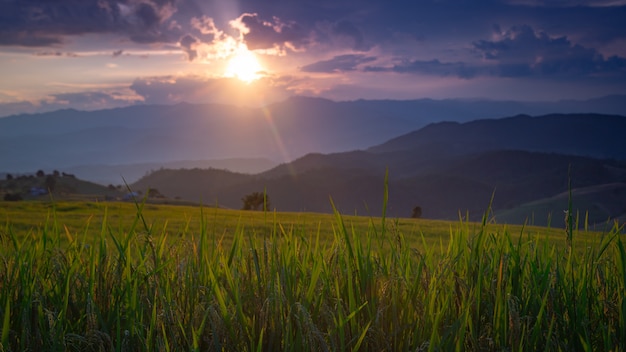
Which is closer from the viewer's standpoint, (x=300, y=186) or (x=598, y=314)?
(x=598, y=314)

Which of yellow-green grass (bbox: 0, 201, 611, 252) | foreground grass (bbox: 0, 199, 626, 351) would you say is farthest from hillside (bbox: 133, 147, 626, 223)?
foreground grass (bbox: 0, 199, 626, 351)

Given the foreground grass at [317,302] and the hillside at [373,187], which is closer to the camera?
the foreground grass at [317,302]

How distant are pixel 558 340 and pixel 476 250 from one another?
0.65m

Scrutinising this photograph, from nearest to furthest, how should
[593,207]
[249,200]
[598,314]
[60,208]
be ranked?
1. [598,314]
2. [60,208]
3. [249,200]
4. [593,207]

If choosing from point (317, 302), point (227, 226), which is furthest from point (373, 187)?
point (317, 302)

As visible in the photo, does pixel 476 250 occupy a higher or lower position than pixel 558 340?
higher

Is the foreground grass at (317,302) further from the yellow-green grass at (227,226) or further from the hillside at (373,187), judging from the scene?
the hillside at (373,187)

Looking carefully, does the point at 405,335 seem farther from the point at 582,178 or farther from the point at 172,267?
the point at 582,178

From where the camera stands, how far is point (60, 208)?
24.1 m

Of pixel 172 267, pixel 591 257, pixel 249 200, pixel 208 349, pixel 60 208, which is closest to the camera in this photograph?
pixel 208 349

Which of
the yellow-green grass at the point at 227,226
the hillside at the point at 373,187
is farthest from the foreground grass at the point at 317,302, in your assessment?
the hillside at the point at 373,187

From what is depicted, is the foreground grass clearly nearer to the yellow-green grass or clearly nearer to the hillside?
the yellow-green grass

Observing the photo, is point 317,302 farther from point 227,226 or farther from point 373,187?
point 373,187

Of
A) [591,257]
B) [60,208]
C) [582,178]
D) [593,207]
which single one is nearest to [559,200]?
[593,207]
